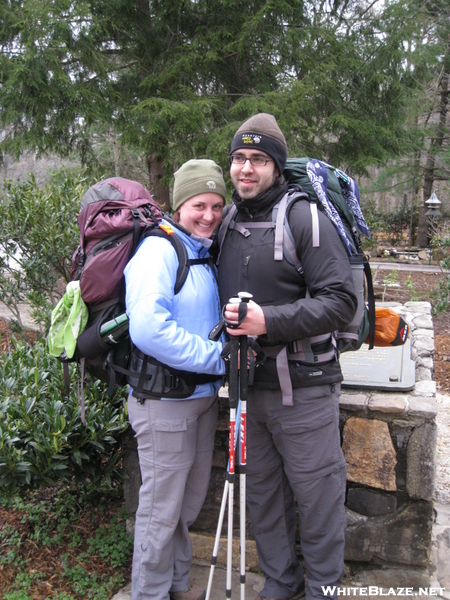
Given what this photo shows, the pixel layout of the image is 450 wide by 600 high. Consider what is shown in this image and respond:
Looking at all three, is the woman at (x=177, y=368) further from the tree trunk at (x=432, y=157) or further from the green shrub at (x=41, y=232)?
the tree trunk at (x=432, y=157)

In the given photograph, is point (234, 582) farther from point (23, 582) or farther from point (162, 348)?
point (162, 348)

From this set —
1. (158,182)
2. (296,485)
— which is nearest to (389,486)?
(296,485)

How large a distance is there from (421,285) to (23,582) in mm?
11321

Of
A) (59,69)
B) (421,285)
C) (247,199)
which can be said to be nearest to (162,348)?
(247,199)

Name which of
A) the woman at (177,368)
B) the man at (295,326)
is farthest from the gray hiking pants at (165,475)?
the man at (295,326)

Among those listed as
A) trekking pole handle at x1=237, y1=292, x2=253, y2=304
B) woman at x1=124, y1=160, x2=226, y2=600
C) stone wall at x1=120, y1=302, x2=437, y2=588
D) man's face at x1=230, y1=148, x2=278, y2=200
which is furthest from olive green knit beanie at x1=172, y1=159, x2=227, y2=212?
stone wall at x1=120, y1=302, x2=437, y2=588

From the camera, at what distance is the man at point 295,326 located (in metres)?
2.07

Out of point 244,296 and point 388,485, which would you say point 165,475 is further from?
point 388,485

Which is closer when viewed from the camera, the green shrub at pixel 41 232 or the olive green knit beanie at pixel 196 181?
the olive green knit beanie at pixel 196 181

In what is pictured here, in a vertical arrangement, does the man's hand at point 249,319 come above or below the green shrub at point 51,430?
above

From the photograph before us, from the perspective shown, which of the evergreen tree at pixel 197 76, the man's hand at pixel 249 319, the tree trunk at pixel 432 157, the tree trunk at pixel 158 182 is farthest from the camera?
the tree trunk at pixel 432 157

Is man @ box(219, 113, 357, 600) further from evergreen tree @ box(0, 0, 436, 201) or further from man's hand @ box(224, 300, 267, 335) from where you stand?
evergreen tree @ box(0, 0, 436, 201)

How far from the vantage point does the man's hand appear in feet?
6.61

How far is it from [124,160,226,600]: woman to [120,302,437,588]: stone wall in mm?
560
